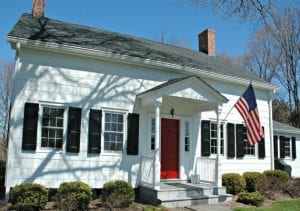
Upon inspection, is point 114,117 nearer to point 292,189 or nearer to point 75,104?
point 75,104

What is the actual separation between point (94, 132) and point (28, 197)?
9.37 ft

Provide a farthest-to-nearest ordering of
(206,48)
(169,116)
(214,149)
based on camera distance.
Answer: (206,48), (214,149), (169,116)

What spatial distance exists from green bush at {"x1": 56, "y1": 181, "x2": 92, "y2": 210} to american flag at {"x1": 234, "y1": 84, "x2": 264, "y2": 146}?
6.11m

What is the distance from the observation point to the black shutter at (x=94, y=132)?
10.1m

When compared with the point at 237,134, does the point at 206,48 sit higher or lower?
higher

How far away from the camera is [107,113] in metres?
10.6

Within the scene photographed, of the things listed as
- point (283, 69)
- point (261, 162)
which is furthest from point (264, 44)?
point (261, 162)

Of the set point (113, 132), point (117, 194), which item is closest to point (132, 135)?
point (113, 132)

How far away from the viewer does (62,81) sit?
32.8ft

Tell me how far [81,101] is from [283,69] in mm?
24851

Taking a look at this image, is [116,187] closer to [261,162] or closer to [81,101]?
[81,101]

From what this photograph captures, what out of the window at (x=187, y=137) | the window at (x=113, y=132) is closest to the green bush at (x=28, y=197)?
the window at (x=113, y=132)

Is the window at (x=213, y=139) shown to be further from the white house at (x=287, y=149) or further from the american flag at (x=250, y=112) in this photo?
the white house at (x=287, y=149)

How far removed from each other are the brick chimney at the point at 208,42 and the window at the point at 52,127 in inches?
430
